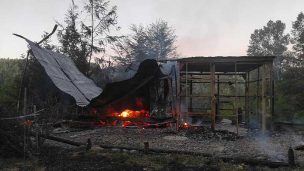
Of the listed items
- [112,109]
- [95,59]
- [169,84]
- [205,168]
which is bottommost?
[205,168]

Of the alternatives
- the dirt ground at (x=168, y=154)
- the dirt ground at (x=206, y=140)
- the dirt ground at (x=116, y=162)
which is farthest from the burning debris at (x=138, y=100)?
the dirt ground at (x=116, y=162)

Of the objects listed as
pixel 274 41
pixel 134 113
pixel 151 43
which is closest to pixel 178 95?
pixel 134 113

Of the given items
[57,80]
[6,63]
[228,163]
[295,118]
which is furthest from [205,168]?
[6,63]

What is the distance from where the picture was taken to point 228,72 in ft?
75.9

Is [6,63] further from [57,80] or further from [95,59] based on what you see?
[57,80]

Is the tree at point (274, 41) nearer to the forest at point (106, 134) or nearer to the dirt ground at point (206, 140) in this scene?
the forest at point (106, 134)

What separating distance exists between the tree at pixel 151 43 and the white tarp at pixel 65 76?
20.8 m

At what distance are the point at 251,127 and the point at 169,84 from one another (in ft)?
17.9

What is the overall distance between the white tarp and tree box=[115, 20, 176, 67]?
68.2ft

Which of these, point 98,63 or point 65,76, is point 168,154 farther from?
point 98,63

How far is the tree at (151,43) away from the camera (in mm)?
45219

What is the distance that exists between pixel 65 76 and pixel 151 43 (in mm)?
29571

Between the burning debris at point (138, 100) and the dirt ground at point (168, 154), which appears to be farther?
the burning debris at point (138, 100)

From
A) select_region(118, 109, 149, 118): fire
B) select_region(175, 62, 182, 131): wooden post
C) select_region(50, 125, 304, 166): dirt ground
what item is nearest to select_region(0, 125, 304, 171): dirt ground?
select_region(50, 125, 304, 166): dirt ground
